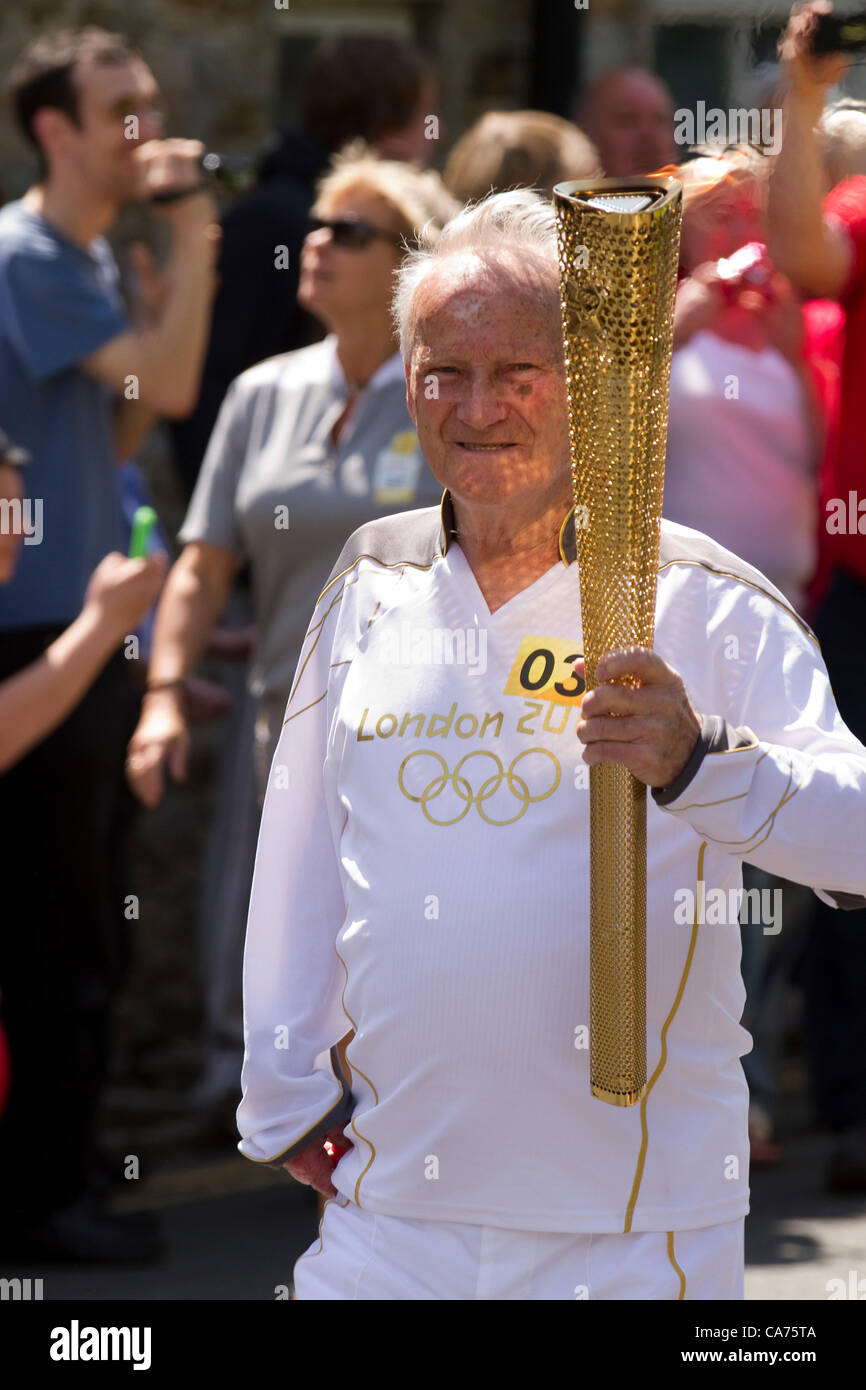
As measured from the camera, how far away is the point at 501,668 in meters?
2.25

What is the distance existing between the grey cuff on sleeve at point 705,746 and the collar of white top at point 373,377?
6.91 feet

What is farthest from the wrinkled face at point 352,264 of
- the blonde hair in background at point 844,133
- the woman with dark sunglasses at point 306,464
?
the blonde hair in background at point 844,133

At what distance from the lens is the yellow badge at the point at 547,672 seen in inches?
87.0

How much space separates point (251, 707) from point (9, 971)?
0.75 meters

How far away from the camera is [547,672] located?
2.23 metres

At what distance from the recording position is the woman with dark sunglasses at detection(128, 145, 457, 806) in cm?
398

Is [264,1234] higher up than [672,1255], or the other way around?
[672,1255]

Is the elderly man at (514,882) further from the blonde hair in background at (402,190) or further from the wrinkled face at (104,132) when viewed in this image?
the wrinkled face at (104,132)

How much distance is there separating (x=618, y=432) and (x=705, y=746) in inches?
11.4

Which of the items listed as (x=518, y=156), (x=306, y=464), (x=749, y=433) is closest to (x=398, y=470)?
(x=306, y=464)

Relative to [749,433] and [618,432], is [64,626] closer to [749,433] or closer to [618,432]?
[749,433]

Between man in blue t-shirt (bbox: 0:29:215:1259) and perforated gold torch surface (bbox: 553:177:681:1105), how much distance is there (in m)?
2.27

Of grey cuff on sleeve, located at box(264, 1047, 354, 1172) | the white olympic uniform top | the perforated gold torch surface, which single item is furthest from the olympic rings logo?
grey cuff on sleeve, located at box(264, 1047, 354, 1172)
